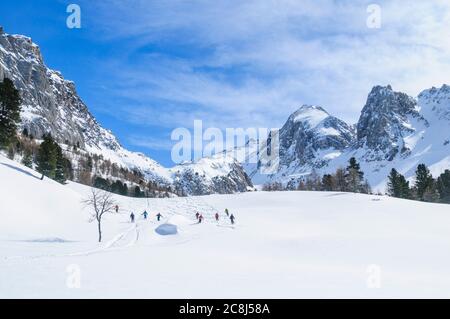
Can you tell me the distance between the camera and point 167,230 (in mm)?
44406

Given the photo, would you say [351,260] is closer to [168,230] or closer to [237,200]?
[168,230]

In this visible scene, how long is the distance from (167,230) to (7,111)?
1197 inches

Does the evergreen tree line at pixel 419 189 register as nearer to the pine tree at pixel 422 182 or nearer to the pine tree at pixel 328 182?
the pine tree at pixel 422 182

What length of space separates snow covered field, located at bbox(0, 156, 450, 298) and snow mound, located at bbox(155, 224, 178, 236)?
2.36 ft

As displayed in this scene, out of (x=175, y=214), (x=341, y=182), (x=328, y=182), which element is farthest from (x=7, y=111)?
(x=341, y=182)

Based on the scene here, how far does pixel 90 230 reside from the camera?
45625 millimetres

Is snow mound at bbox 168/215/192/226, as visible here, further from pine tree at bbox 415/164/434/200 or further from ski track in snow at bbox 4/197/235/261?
pine tree at bbox 415/164/434/200

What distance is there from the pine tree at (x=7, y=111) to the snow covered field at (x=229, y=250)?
488 centimetres

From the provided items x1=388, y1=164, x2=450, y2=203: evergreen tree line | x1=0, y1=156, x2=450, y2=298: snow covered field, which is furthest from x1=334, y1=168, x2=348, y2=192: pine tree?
x1=0, y1=156, x2=450, y2=298: snow covered field

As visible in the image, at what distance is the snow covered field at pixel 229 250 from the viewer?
15039mm

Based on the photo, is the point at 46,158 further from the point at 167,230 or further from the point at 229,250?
the point at 229,250
